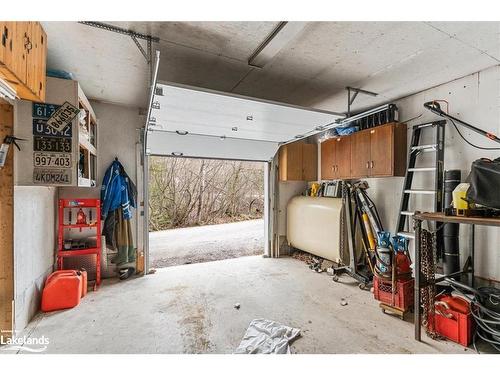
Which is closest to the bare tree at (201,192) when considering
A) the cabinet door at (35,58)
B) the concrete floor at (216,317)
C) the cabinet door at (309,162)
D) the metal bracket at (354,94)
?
the concrete floor at (216,317)

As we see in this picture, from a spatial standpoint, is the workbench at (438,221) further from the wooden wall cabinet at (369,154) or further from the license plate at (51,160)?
the license plate at (51,160)

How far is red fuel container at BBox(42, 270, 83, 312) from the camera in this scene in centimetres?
258

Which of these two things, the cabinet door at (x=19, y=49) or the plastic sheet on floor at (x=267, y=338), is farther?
the plastic sheet on floor at (x=267, y=338)

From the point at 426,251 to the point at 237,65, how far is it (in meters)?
2.61

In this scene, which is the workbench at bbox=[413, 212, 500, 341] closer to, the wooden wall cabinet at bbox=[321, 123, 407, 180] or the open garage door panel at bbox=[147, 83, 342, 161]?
the wooden wall cabinet at bbox=[321, 123, 407, 180]

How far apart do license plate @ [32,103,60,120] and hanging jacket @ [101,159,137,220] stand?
4.94ft

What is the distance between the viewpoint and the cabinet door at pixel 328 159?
4105mm

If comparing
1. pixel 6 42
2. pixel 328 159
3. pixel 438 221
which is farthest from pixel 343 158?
pixel 6 42

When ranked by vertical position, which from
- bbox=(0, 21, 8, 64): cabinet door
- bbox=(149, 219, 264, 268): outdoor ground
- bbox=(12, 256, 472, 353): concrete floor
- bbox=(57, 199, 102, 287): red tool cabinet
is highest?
bbox=(0, 21, 8, 64): cabinet door

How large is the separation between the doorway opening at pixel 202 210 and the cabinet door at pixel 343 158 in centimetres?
257

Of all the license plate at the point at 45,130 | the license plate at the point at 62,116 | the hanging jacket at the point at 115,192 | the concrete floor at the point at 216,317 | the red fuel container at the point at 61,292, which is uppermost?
the license plate at the point at 62,116

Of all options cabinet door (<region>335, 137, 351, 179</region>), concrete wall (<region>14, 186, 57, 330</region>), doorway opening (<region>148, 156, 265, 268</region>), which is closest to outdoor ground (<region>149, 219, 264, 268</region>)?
doorway opening (<region>148, 156, 265, 268</region>)

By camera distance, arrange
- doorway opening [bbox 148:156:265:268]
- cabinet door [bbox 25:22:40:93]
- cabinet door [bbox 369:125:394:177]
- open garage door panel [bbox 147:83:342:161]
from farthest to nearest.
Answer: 1. doorway opening [bbox 148:156:265:268]
2. cabinet door [bbox 369:125:394:177]
3. open garage door panel [bbox 147:83:342:161]
4. cabinet door [bbox 25:22:40:93]

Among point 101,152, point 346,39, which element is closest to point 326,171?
point 346,39
